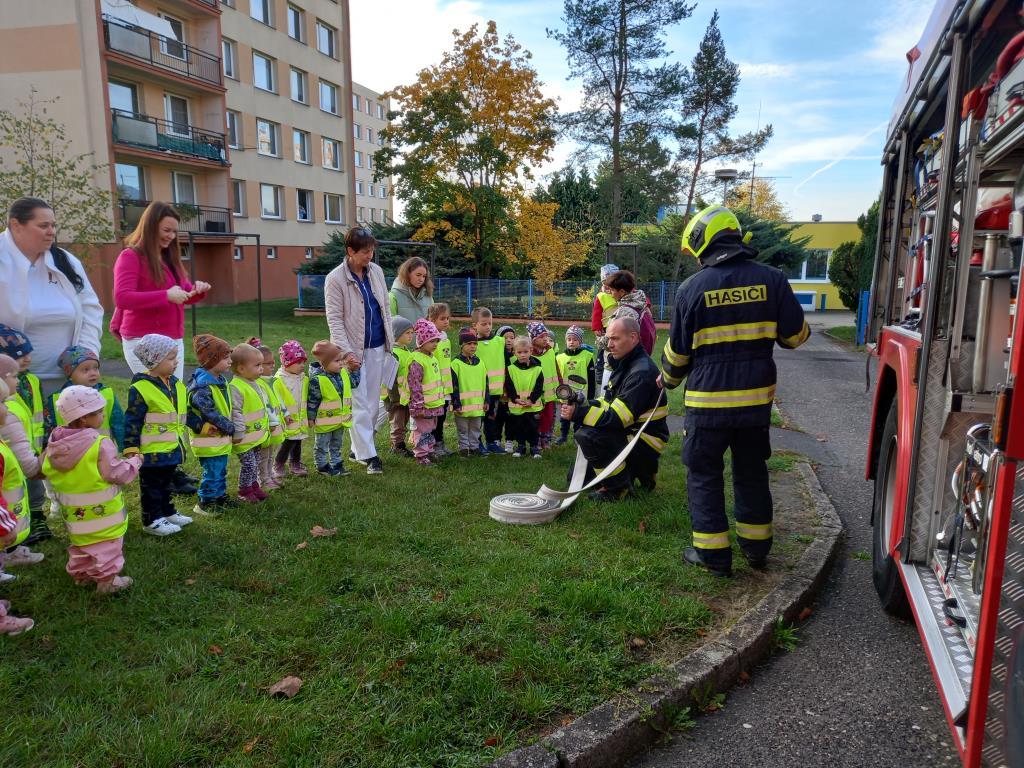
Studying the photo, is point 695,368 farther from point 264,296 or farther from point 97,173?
point 264,296

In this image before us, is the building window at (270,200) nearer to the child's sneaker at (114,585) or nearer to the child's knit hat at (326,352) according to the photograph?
the child's knit hat at (326,352)

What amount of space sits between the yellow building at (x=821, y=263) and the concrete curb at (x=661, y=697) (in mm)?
37903

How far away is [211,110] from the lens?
28.2 meters

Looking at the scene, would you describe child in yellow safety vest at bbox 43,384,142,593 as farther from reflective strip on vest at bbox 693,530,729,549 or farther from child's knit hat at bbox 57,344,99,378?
reflective strip on vest at bbox 693,530,729,549

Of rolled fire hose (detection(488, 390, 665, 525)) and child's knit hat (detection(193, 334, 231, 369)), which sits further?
rolled fire hose (detection(488, 390, 665, 525))

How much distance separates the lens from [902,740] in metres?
2.81

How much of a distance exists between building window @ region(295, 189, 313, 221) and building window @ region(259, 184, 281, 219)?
1.40 metres

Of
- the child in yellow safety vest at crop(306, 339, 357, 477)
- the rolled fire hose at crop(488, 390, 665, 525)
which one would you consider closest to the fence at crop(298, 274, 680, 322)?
the child in yellow safety vest at crop(306, 339, 357, 477)

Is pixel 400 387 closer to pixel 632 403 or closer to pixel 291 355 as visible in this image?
pixel 291 355

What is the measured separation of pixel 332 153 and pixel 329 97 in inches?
109

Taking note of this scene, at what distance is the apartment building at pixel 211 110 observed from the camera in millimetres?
22969

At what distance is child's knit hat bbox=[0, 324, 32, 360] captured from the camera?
396 cm

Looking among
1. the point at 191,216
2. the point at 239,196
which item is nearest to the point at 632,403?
the point at 191,216

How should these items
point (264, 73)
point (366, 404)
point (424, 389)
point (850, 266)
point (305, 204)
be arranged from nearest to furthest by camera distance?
point (366, 404)
point (424, 389)
point (850, 266)
point (264, 73)
point (305, 204)
